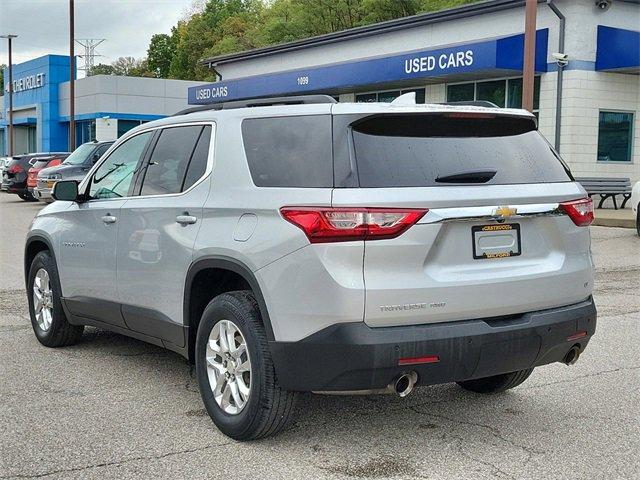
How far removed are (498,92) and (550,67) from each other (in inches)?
71.8

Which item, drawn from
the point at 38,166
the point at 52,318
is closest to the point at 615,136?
the point at 38,166


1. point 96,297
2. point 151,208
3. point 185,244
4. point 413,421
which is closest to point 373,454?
point 413,421

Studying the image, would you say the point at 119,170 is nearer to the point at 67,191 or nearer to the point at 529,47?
the point at 67,191

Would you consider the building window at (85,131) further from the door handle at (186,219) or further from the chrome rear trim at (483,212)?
the chrome rear trim at (483,212)

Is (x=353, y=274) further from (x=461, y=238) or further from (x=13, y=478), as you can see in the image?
(x=13, y=478)

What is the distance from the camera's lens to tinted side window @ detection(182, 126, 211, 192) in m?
4.93

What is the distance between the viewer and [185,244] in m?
4.84

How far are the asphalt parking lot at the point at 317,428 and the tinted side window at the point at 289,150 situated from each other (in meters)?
1.42

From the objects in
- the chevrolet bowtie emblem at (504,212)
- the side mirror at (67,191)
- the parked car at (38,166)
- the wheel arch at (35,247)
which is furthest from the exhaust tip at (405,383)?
the parked car at (38,166)

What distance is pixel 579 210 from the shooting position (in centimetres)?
461

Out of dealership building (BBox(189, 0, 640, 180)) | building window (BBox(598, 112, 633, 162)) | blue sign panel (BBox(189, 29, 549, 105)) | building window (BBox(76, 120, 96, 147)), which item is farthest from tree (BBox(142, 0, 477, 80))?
building window (BBox(598, 112, 633, 162))

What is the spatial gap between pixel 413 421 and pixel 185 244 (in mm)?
1691

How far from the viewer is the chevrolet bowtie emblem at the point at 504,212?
4176mm

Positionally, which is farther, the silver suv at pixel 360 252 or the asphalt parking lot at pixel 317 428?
the asphalt parking lot at pixel 317 428
